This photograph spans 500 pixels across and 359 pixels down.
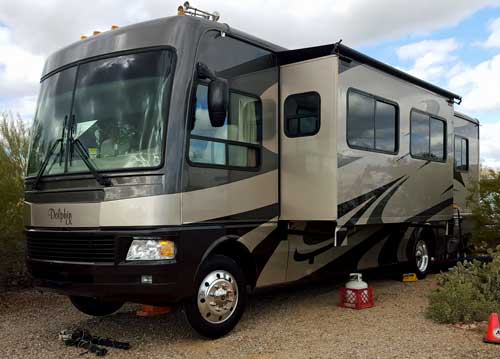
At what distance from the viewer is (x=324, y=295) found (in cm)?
802

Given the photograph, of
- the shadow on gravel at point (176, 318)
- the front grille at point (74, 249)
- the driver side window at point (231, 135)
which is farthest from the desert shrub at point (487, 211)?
the front grille at point (74, 249)

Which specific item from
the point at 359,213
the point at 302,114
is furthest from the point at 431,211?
the point at 302,114

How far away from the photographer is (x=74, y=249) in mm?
5383

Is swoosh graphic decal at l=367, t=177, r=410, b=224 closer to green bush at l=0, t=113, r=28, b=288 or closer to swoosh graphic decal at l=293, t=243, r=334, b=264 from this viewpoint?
swoosh graphic decal at l=293, t=243, r=334, b=264

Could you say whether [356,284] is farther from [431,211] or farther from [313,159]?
[431,211]

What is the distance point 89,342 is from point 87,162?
5.77ft

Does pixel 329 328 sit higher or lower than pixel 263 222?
lower

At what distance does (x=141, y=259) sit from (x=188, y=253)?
1.44 ft

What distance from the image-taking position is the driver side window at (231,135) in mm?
5539

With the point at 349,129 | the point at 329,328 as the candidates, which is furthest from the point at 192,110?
the point at 329,328

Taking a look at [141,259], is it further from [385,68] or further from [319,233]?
[385,68]

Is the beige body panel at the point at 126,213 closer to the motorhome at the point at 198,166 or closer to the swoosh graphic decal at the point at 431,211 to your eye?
the motorhome at the point at 198,166

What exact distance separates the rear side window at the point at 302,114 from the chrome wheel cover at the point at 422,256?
3.88m

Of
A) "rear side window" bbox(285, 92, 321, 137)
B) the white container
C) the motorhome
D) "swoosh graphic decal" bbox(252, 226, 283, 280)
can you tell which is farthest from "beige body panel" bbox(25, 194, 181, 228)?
the white container
